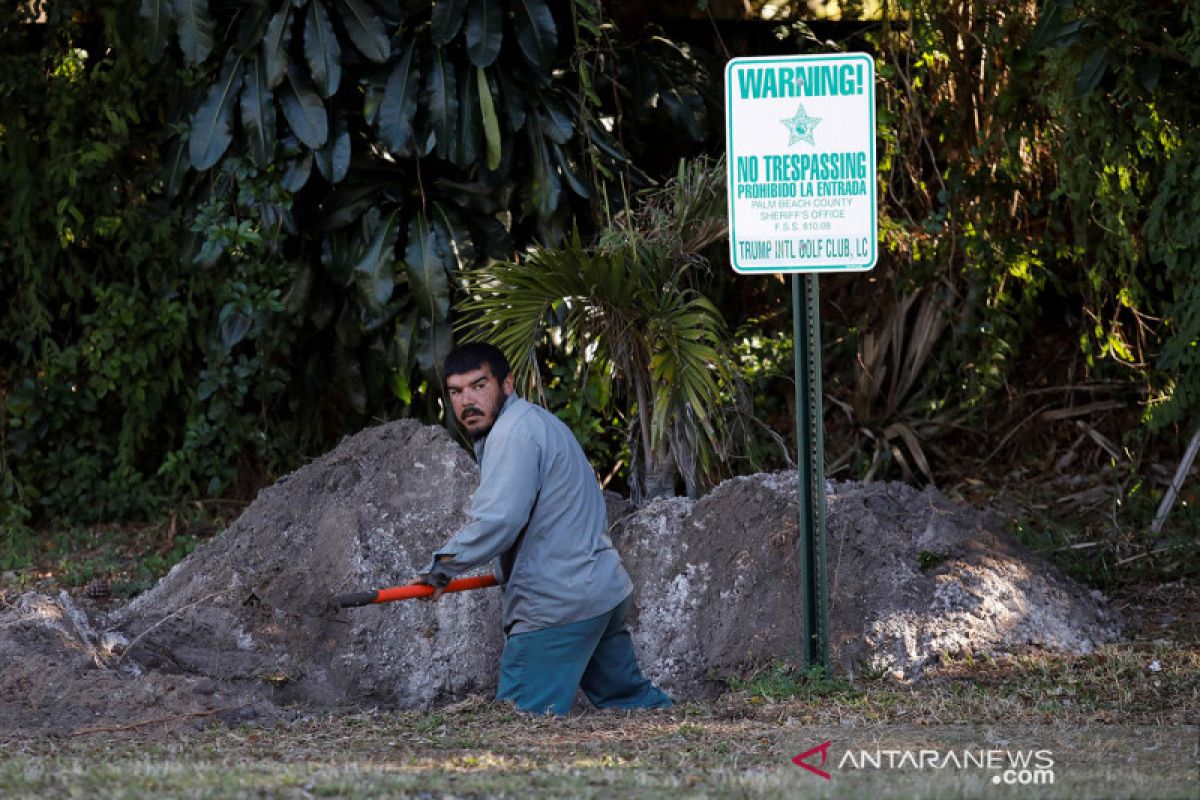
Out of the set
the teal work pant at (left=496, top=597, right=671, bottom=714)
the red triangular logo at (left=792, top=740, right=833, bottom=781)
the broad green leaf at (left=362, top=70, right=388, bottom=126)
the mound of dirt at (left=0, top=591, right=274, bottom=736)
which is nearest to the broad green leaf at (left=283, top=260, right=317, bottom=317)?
the broad green leaf at (left=362, top=70, right=388, bottom=126)

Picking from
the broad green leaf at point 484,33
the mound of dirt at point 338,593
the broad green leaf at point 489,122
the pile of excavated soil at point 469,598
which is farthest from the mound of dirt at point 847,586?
the broad green leaf at point 484,33

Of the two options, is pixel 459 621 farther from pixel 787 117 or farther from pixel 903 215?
pixel 903 215

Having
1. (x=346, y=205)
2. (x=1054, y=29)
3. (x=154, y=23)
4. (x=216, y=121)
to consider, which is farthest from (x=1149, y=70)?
(x=154, y=23)

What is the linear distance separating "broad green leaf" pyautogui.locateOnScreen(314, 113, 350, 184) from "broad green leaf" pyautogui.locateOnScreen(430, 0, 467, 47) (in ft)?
2.49

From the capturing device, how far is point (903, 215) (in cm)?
938

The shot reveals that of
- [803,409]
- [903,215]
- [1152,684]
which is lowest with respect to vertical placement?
[1152,684]

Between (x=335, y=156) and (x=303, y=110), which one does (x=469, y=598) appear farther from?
(x=303, y=110)

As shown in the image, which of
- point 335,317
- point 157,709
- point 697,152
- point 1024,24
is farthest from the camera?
point 697,152

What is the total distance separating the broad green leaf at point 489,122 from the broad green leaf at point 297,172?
39.3 inches

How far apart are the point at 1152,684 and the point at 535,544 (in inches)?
93.2

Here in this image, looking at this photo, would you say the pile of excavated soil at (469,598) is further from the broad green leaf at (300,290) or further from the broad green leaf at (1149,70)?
the broad green leaf at (1149,70)

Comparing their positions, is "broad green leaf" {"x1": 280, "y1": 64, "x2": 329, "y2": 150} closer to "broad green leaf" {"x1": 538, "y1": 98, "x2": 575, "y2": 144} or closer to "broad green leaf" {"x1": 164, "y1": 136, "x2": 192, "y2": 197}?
"broad green leaf" {"x1": 164, "y1": 136, "x2": 192, "y2": 197}

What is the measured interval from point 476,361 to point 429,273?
2.62 m

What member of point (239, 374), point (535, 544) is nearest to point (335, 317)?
point (239, 374)
